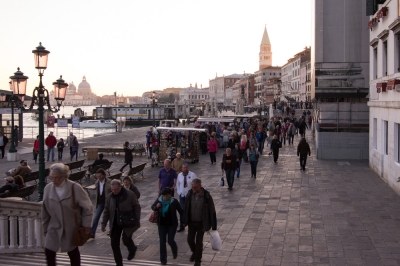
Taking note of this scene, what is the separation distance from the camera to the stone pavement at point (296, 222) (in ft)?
26.1

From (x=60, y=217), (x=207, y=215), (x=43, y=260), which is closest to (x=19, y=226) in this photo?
(x=43, y=260)

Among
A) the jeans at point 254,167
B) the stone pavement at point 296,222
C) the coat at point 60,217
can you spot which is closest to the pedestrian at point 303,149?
→ the stone pavement at point 296,222

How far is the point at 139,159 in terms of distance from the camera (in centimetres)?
2336

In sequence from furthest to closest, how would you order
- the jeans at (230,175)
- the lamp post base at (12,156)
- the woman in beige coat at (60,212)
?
1. the lamp post base at (12,156)
2. the jeans at (230,175)
3. the woman in beige coat at (60,212)

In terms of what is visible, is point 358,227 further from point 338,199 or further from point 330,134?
point 330,134

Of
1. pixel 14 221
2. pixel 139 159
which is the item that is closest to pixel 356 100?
pixel 139 159

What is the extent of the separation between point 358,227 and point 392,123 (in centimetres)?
607

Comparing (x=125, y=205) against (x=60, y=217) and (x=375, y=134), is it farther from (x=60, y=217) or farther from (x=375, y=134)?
(x=375, y=134)

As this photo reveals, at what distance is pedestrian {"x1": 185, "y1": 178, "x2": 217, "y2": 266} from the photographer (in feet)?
23.3

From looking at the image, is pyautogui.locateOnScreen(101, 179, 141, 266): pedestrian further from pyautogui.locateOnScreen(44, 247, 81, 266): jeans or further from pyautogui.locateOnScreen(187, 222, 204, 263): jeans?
pyautogui.locateOnScreen(44, 247, 81, 266): jeans

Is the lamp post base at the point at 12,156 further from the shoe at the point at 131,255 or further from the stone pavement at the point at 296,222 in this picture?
the shoe at the point at 131,255

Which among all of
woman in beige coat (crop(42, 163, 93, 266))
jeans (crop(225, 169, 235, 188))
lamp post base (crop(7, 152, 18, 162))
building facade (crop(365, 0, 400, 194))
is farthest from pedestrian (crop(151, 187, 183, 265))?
lamp post base (crop(7, 152, 18, 162))

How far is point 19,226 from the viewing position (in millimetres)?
7695

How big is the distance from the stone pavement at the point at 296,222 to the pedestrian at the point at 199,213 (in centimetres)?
62
